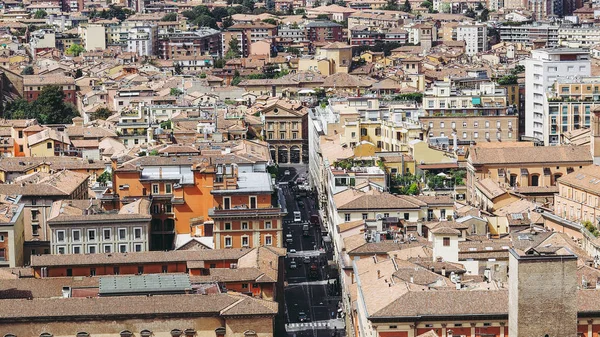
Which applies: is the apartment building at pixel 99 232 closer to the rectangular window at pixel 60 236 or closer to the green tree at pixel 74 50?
the rectangular window at pixel 60 236

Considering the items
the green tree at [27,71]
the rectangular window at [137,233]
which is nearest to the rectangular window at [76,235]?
the rectangular window at [137,233]

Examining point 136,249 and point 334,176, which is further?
point 334,176

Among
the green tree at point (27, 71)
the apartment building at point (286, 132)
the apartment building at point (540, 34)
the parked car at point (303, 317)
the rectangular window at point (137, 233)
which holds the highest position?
the apartment building at point (540, 34)

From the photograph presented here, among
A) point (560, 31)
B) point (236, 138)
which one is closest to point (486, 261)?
point (236, 138)

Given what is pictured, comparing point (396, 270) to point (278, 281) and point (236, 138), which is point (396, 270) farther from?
point (236, 138)

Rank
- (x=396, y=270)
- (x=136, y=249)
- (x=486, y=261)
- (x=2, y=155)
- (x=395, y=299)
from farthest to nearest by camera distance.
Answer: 1. (x=2, y=155)
2. (x=136, y=249)
3. (x=486, y=261)
4. (x=396, y=270)
5. (x=395, y=299)

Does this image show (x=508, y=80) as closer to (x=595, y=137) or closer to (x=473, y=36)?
(x=595, y=137)

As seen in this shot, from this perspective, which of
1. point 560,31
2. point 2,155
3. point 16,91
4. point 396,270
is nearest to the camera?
point 396,270
